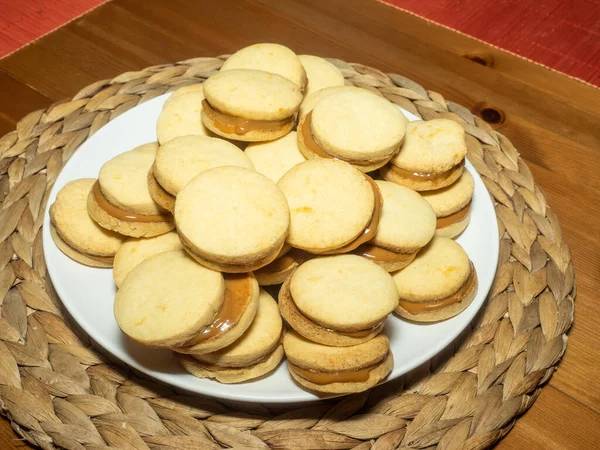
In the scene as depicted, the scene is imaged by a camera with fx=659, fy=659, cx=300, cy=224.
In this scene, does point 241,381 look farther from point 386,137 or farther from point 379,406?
point 386,137

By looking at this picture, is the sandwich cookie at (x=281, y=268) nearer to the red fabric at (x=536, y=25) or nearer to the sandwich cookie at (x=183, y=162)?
the sandwich cookie at (x=183, y=162)

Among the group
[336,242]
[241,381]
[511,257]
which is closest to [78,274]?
[241,381]

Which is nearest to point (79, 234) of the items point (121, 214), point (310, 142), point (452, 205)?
point (121, 214)

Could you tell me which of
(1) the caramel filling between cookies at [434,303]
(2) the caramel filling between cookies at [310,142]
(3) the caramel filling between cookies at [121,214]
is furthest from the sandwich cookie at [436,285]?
(3) the caramel filling between cookies at [121,214]

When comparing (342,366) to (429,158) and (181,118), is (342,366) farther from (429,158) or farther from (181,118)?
(181,118)

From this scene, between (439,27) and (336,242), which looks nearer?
(336,242)
